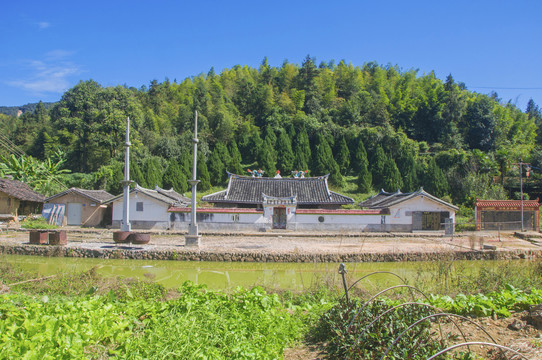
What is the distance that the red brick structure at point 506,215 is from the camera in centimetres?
2289

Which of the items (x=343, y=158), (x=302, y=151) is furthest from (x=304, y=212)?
(x=302, y=151)

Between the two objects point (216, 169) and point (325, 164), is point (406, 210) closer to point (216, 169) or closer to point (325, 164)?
point (325, 164)

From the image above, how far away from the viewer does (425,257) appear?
46.4 ft

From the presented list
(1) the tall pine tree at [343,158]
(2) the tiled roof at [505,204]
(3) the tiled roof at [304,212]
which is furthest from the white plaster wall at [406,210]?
(1) the tall pine tree at [343,158]

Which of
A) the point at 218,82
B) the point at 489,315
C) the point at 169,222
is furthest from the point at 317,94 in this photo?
the point at 489,315

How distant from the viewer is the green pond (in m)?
10.6

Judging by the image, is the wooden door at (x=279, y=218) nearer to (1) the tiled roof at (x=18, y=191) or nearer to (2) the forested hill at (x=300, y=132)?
(2) the forested hill at (x=300, y=132)

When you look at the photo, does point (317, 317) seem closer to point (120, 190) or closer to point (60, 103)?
point (120, 190)

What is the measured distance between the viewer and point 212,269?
40.3 feet

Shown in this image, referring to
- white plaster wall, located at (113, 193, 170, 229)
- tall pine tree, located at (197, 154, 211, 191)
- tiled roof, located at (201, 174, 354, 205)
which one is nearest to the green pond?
white plaster wall, located at (113, 193, 170, 229)

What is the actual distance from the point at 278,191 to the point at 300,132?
67.5 feet

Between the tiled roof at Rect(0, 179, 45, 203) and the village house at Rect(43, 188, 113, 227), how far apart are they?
7.24 ft

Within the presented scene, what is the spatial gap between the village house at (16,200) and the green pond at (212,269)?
45.0 feet

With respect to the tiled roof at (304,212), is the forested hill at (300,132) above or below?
above
